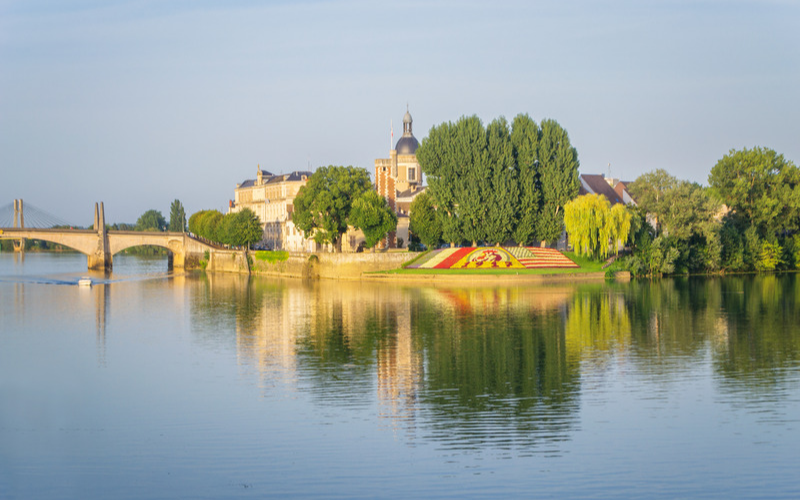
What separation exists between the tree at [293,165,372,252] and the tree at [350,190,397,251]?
206cm

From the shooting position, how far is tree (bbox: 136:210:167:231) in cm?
17001

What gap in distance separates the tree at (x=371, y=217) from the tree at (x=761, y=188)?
31759mm

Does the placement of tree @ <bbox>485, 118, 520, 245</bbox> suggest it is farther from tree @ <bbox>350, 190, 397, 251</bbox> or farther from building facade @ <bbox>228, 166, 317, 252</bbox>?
building facade @ <bbox>228, 166, 317, 252</bbox>

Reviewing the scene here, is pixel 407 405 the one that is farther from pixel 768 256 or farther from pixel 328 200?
pixel 768 256

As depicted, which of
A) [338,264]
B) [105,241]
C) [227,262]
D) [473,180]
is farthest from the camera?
[105,241]

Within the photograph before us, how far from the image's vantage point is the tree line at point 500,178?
74062 millimetres

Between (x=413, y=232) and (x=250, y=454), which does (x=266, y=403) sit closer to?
(x=250, y=454)

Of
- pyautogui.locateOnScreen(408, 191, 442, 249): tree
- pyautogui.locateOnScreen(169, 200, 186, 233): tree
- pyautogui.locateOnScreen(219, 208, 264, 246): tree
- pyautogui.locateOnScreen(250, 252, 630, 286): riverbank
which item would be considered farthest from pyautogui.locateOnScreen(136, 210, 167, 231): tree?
pyautogui.locateOnScreen(408, 191, 442, 249): tree

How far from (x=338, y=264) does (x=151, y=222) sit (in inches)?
4127

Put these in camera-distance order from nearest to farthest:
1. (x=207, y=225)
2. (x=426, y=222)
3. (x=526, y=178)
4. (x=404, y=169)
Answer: (x=526, y=178) → (x=426, y=222) → (x=404, y=169) → (x=207, y=225)

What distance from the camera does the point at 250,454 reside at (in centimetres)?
1733

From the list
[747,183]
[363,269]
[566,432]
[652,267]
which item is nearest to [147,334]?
[566,432]

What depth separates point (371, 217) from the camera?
76.7 metres

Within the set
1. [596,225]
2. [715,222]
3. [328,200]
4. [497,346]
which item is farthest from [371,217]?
[497,346]
